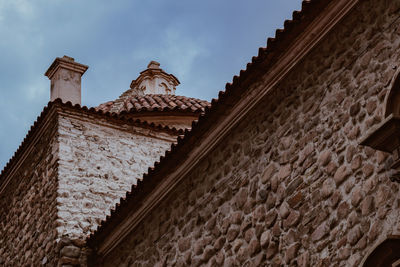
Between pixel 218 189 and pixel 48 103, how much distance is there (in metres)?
4.66

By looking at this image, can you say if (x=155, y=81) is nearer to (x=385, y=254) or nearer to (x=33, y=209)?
(x=33, y=209)

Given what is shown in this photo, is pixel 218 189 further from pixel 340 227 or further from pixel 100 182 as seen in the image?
pixel 100 182

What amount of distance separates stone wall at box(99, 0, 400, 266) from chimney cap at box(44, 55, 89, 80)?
482 cm

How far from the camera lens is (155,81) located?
1966 cm

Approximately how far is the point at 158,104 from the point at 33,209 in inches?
188

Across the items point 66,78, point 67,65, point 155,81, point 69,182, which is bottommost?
point 69,182

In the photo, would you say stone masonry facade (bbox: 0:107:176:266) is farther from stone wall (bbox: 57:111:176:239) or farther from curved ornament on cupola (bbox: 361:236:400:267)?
curved ornament on cupola (bbox: 361:236:400:267)

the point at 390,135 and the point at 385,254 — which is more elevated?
the point at 390,135

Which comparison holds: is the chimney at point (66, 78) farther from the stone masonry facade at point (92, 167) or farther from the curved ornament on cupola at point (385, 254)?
the curved ornament on cupola at point (385, 254)

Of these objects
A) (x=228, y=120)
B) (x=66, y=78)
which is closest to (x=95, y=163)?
(x=66, y=78)

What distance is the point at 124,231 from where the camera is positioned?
9.57 m

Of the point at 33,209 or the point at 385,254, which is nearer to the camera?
the point at 385,254

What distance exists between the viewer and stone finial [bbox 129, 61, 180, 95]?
63.7 feet

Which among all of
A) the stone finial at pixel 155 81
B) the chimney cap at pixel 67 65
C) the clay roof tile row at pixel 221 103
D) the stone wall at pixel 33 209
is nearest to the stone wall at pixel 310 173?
the clay roof tile row at pixel 221 103
